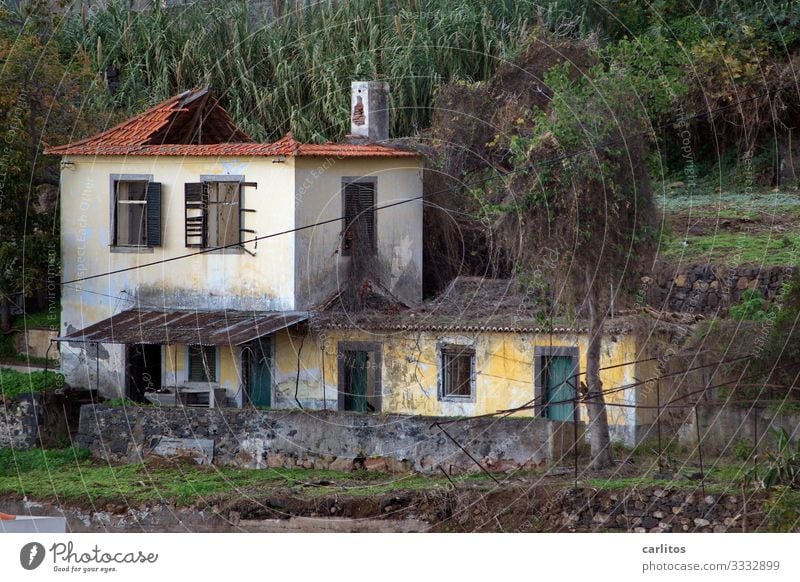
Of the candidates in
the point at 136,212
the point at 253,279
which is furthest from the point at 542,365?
the point at 136,212

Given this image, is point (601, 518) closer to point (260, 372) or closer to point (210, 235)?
point (260, 372)

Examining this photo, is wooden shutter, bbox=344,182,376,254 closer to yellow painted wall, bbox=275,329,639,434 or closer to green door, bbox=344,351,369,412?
yellow painted wall, bbox=275,329,639,434

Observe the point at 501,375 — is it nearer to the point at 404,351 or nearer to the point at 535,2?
the point at 404,351

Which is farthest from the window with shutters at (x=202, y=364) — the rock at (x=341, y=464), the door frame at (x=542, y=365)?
the door frame at (x=542, y=365)

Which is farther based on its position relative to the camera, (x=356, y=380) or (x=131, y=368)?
(x=131, y=368)

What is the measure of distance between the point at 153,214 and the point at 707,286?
9.65 m

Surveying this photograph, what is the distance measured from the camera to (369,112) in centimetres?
2983

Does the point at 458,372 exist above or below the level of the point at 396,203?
below

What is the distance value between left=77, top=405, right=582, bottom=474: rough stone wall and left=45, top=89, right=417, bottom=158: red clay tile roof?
15.4 ft

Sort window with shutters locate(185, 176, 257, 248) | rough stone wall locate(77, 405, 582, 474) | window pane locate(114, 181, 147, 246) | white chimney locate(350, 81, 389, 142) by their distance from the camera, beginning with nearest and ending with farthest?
rough stone wall locate(77, 405, 582, 474) → window with shutters locate(185, 176, 257, 248) → window pane locate(114, 181, 147, 246) → white chimney locate(350, 81, 389, 142)

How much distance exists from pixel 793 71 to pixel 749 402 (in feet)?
38.8

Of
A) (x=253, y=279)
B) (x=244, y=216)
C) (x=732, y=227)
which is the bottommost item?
(x=253, y=279)

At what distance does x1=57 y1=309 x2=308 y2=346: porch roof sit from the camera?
2642cm

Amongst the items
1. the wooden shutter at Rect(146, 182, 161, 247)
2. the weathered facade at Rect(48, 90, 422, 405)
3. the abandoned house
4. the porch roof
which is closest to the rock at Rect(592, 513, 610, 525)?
the abandoned house
